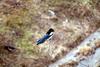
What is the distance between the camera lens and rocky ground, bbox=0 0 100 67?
10.7 meters

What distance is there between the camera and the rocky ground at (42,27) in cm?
1071

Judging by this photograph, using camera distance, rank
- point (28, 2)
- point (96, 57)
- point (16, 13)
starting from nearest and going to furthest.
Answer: point (96, 57)
point (16, 13)
point (28, 2)

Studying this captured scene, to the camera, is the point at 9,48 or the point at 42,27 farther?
the point at 42,27

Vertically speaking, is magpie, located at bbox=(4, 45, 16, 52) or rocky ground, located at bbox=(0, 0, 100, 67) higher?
rocky ground, located at bbox=(0, 0, 100, 67)

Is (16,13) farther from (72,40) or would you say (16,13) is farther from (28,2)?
(72,40)

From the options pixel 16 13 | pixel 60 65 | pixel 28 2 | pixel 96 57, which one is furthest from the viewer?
pixel 28 2

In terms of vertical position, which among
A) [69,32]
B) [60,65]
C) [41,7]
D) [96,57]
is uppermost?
[41,7]

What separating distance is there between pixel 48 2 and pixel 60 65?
3.59 metres

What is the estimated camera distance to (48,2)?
1345cm

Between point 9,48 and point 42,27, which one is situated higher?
point 42,27

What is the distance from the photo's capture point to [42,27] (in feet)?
39.8

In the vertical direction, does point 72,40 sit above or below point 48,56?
above

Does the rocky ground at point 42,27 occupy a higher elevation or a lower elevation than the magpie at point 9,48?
higher

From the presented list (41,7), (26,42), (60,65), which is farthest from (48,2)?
(60,65)
